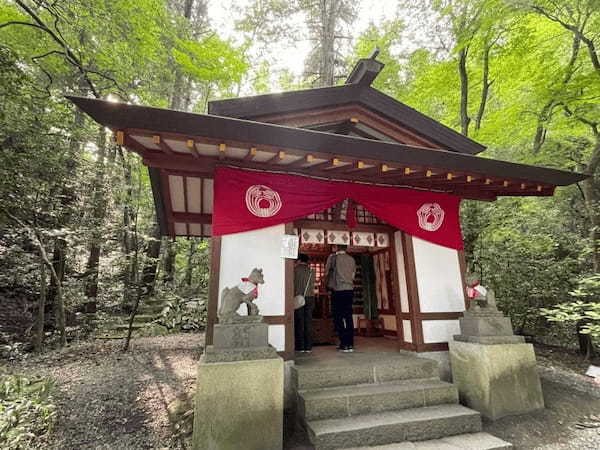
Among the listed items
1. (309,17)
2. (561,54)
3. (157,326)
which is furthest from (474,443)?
(309,17)

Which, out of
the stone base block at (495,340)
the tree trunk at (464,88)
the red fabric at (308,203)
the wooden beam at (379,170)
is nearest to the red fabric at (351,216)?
the red fabric at (308,203)

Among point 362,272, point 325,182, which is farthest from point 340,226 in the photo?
point 362,272

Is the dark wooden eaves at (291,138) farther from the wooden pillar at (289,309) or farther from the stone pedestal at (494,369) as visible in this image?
the stone pedestal at (494,369)

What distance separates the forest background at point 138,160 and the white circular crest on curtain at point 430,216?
3.23 m

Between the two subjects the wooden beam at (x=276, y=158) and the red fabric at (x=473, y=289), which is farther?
the red fabric at (x=473, y=289)

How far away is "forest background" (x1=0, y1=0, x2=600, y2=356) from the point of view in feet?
23.3

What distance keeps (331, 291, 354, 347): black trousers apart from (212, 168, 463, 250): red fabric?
1.74 meters

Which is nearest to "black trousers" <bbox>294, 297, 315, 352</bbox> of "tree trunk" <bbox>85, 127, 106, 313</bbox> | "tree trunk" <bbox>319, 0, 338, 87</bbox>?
"tree trunk" <bbox>85, 127, 106, 313</bbox>

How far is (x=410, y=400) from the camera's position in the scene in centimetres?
410

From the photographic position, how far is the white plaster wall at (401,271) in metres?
5.72

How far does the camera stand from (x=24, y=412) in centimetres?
376

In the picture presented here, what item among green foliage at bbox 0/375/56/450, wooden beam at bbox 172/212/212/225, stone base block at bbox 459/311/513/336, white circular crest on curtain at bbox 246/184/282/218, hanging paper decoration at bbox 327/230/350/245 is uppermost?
wooden beam at bbox 172/212/212/225

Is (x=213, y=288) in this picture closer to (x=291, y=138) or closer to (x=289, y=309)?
(x=289, y=309)

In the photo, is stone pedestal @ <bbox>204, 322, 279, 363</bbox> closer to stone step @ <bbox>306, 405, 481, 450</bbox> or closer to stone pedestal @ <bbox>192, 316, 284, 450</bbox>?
stone pedestal @ <bbox>192, 316, 284, 450</bbox>
